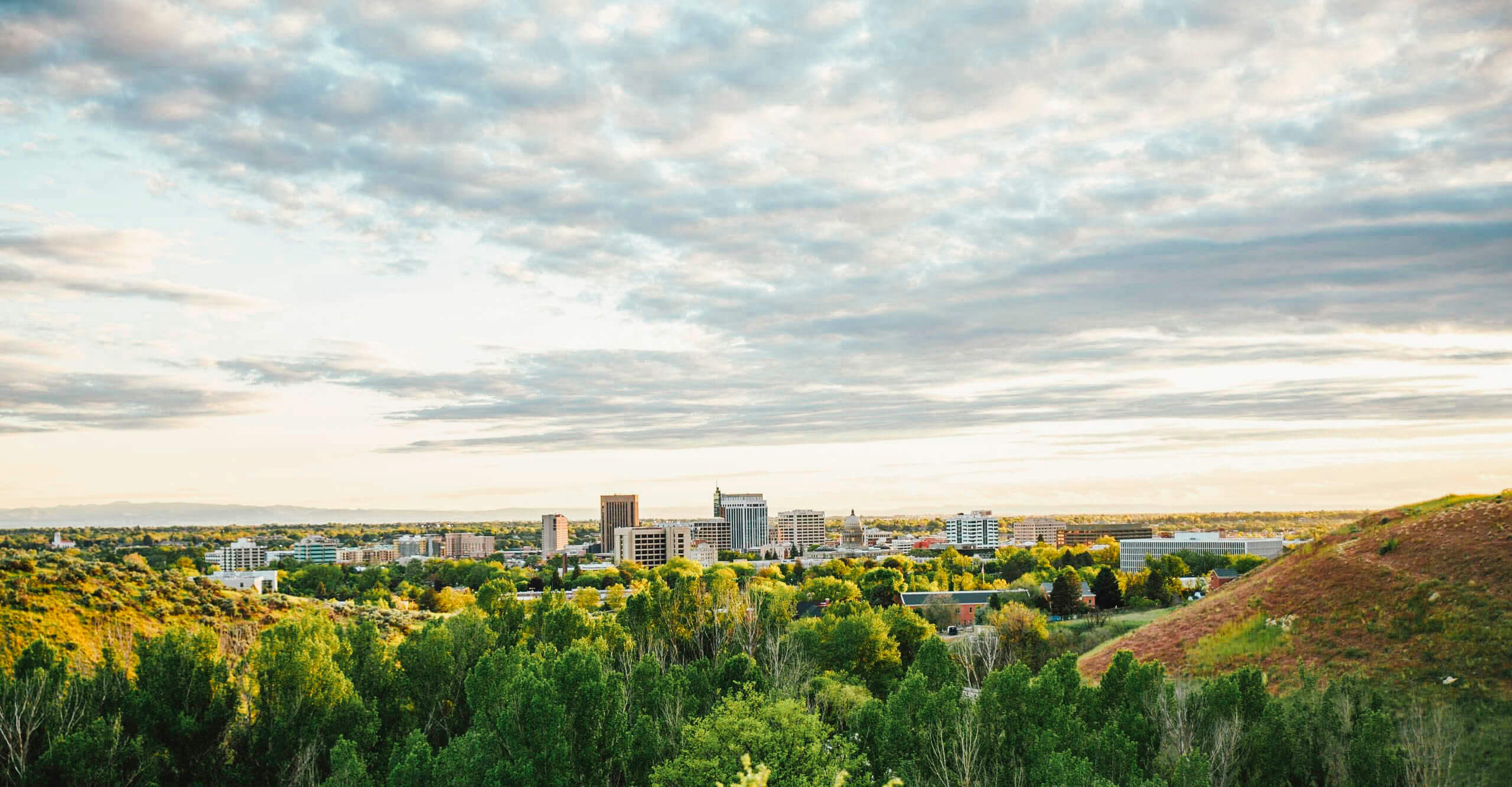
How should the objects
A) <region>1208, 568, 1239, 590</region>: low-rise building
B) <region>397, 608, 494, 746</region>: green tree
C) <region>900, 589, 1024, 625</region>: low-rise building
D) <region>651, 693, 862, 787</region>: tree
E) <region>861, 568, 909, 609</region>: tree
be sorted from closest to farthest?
<region>651, 693, 862, 787</region>: tree, <region>397, 608, 494, 746</region>: green tree, <region>900, 589, 1024, 625</region>: low-rise building, <region>861, 568, 909, 609</region>: tree, <region>1208, 568, 1239, 590</region>: low-rise building

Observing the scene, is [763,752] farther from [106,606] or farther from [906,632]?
[106,606]

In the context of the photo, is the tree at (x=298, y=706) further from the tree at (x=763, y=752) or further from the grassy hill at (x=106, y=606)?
the tree at (x=763, y=752)

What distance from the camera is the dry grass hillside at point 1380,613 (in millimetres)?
52469

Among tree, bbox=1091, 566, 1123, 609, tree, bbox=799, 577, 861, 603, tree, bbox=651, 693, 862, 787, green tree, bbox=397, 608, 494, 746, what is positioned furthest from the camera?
tree, bbox=1091, 566, 1123, 609

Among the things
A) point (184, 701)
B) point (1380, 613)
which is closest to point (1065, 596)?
point (1380, 613)

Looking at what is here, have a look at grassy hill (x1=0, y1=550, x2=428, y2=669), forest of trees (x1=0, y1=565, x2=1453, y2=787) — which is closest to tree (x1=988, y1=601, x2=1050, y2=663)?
forest of trees (x1=0, y1=565, x2=1453, y2=787)

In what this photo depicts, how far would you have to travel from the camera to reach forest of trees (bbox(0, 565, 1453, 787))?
1499 inches

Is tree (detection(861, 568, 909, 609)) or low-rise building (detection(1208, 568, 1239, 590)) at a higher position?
tree (detection(861, 568, 909, 609))

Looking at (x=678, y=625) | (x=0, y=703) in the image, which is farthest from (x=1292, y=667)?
(x=0, y=703)

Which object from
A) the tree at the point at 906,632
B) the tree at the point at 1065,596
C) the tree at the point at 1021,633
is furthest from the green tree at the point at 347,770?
the tree at the point at 1065,596

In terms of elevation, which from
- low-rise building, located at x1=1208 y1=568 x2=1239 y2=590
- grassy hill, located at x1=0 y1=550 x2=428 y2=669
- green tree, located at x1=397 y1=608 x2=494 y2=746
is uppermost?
grassy hill, located at x1=0 y1=550 x2=428 y2=669

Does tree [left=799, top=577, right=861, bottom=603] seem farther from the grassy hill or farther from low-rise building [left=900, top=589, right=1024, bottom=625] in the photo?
the grassy hill

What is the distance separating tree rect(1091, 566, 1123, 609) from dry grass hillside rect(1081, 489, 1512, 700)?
108 ft

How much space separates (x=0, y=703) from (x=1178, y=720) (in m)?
52.5
